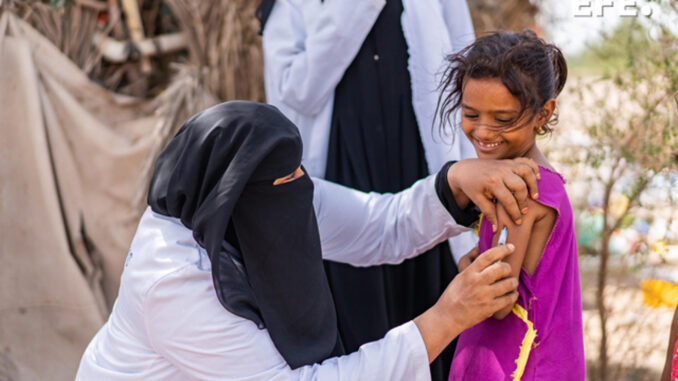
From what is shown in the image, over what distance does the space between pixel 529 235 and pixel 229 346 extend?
2.70 feet

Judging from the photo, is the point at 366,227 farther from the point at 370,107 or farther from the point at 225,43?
the point at 225,43

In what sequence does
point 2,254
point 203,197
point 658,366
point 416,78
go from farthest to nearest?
point 658,366, point 2,254, point 416,78, point 203,197

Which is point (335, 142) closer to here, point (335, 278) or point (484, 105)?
point (335, 278)

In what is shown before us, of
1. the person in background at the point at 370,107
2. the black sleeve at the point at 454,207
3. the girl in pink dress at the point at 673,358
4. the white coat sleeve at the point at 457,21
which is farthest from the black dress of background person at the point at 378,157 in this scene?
the girl in pink dress at the point at 673,358

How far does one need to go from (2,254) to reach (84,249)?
1.30 ft

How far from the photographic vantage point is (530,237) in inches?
77.4

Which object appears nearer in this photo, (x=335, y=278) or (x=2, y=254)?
(x=335, y=278)

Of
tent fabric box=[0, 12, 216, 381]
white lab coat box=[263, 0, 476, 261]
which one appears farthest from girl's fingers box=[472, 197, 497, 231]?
tent fabric box=[0, 12, 216, 381]

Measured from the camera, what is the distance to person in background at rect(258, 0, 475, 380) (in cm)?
303

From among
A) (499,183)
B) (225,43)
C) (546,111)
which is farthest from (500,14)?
(499,183)

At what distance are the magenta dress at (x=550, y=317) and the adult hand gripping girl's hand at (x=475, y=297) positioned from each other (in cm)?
8

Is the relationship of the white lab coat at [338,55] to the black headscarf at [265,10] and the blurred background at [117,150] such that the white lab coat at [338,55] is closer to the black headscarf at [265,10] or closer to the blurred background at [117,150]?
the black headscarf at [265,10]

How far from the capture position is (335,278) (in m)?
3.14

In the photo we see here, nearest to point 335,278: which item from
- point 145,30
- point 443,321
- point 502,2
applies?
point 443,321
